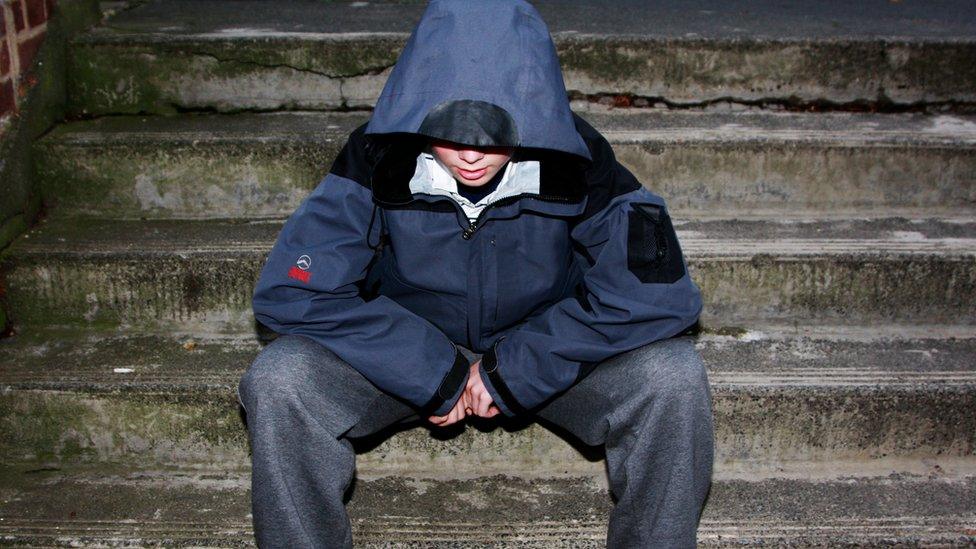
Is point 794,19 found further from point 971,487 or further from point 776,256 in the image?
point 971,487

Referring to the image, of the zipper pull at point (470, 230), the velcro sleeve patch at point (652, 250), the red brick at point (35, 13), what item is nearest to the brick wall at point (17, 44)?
the red brick at point (35, 13)

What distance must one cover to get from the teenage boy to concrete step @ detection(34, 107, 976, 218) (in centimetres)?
77

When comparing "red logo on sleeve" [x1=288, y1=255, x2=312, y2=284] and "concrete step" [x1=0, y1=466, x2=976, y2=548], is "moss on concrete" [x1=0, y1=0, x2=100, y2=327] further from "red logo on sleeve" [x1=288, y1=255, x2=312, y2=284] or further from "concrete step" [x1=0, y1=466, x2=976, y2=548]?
"red logo on sleeve" [x1=288, y1=255, x2=312, y2=284]

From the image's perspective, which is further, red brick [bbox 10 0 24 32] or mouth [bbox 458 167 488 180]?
red brick [bbox 10 0 24 32]

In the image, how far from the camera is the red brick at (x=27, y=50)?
→ 2.56 metres

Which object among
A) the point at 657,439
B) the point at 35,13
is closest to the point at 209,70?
the point at 35,13

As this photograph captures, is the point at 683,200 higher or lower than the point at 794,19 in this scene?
lower

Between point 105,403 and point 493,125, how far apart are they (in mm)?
1210

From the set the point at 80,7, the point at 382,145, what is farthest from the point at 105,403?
the point at 80,7

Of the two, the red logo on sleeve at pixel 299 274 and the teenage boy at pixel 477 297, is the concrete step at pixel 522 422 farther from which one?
the red logo on sleeve at pixel 299 274

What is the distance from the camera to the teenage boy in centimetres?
171

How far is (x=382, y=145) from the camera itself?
187cm

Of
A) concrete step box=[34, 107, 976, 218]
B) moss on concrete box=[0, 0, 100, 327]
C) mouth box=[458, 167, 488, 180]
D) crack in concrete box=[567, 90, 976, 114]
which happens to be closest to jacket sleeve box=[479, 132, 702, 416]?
mouth box=[458, 167, 488, 180]

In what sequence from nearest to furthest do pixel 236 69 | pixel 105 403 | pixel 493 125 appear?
pixel 493 125 < pixel 105 403 < pixel 236 69
